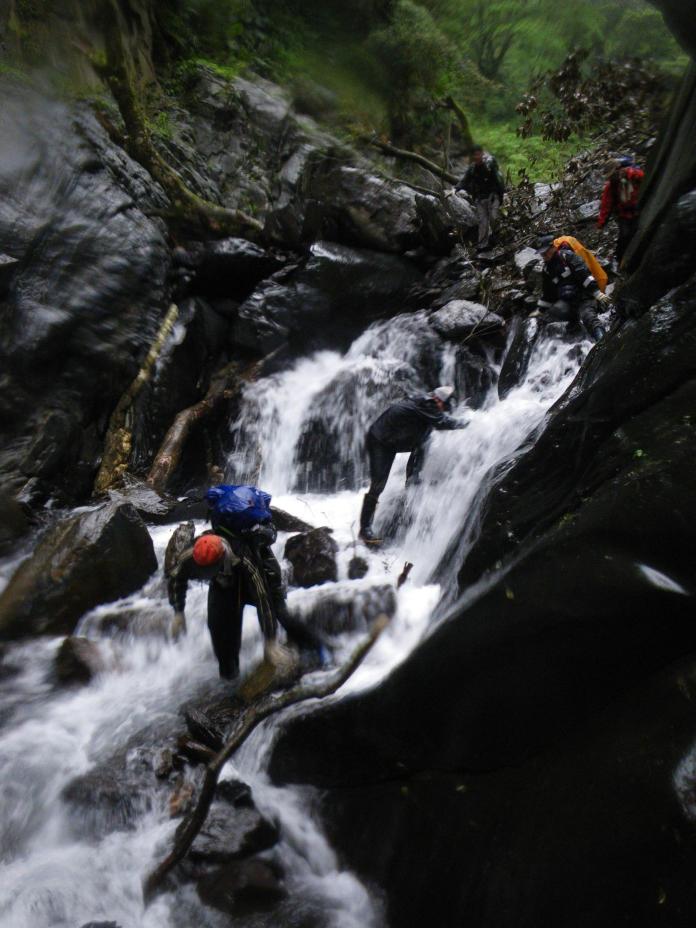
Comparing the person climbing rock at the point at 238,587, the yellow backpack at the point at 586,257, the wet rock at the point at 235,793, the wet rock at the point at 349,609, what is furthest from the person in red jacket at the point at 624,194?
the wet rock at the point at 235,793

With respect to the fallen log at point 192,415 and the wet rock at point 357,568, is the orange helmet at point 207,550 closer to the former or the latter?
the wet rock at point 357,568

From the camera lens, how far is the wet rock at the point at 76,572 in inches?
240

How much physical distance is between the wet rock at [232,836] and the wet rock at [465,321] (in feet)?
24.9

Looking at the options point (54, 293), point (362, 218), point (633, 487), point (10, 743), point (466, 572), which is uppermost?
point (362, 218)

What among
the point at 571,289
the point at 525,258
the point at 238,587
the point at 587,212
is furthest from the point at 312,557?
the point at 587,212

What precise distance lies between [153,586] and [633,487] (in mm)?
5480

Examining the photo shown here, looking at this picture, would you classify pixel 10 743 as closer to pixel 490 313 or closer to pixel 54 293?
pixel 54 293

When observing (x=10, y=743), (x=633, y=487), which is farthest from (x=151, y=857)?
(x=633, y=487)

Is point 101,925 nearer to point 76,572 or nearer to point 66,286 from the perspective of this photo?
point 76,572

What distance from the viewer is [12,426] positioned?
7.93 metres

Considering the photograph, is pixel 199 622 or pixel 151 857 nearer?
pixel 151 857

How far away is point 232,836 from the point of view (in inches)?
148

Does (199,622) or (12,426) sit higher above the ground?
(12,426)

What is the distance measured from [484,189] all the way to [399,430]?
270 inches
